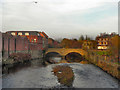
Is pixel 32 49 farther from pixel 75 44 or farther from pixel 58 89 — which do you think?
pixel 75 44

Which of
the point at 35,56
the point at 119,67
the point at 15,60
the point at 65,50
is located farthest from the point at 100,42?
the point at 15,60

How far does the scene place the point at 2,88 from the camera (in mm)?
14391

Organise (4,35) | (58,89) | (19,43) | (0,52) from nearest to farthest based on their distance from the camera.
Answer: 1. (58,89)
2. (0,52)
3. (4,35)
4. (19,43)

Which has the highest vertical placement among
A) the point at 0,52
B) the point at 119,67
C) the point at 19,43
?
the point at 19,43

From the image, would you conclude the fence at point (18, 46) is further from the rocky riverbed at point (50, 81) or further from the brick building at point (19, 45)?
the rocky riverbed at point (50, 81)

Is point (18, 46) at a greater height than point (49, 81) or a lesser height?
greater

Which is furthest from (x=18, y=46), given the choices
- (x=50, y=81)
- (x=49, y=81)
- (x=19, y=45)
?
(x=50, y=81)

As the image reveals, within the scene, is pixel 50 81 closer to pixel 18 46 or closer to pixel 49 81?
pixel 49 81

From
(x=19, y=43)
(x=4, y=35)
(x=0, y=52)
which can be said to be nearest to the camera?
(x=0, y=52)

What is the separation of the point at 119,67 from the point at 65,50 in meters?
30.7

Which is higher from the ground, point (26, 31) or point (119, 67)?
point (26, 31)

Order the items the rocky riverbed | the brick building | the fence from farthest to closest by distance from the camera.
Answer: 1. the brick building
2. the fence
3. the rocky riverbed

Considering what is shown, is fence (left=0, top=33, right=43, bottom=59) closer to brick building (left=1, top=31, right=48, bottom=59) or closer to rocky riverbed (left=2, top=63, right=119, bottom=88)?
brick building (left=1, top=31, right=48, bottom=59)

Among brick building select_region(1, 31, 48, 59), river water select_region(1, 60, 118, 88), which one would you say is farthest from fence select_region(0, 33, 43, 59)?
river water select_region(1, 60, 118, 88)
